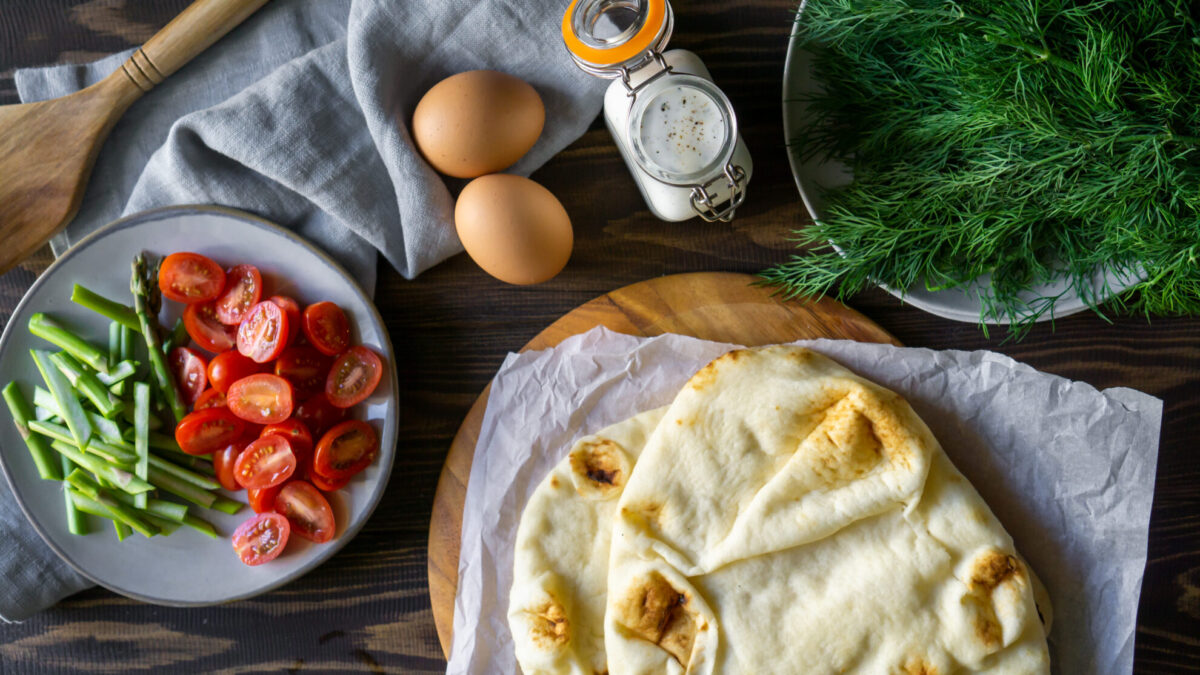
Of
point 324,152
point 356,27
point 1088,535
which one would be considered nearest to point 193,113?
point 324,152

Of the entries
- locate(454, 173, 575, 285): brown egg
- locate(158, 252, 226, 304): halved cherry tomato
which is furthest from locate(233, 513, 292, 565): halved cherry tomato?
locate(454, 173, 575, 285): brown egg

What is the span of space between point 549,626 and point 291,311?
3.03ft

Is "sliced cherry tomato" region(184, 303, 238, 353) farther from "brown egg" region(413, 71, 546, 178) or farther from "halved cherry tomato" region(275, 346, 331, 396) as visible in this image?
"brown egg" region(413, 71, 546, 178)

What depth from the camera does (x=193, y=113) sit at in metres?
1.82

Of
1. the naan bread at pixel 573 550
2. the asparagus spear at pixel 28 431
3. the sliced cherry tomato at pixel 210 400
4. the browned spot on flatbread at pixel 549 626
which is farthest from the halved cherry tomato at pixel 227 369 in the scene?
the browned spot on flatbread at pixel 549 626

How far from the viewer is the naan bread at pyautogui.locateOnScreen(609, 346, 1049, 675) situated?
1.60 metres

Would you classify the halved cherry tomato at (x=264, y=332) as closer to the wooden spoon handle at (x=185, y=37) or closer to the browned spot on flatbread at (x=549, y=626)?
the wooden spoon handle at (x=185, y=37)

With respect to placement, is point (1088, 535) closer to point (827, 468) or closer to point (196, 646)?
point (827, 468)

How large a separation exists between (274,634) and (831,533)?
1378 mm

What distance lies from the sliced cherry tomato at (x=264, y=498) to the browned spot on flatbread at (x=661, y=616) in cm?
87

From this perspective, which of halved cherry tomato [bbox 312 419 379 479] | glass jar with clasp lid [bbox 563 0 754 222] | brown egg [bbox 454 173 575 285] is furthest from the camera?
halved cherry tomato [bbox 312 419 379 479]

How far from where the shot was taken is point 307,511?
6.00ft

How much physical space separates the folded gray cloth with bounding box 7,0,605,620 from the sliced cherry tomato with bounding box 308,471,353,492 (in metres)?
0.46

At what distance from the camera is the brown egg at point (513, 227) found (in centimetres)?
167
